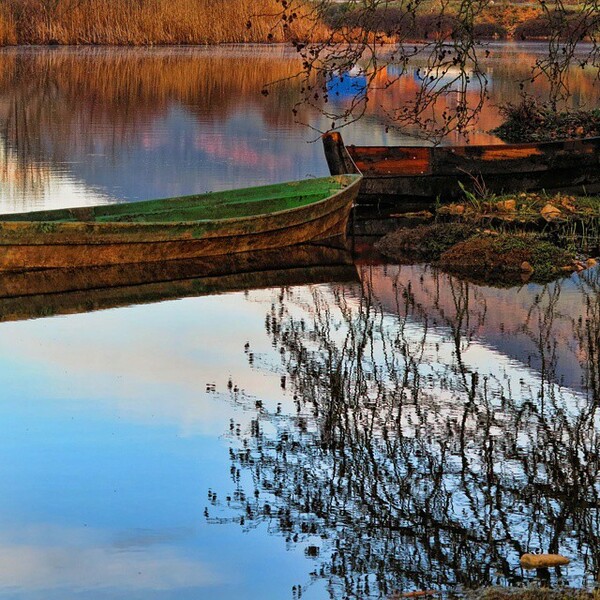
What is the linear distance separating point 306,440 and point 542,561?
2.03 m

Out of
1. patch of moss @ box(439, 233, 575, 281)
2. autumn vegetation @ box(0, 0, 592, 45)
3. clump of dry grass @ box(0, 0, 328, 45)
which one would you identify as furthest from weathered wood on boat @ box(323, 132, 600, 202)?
clump of dry grass @ box(0, 0, 328, 45)

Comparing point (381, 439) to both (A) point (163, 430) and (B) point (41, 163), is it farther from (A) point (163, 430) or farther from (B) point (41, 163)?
(B) point (41, 163)

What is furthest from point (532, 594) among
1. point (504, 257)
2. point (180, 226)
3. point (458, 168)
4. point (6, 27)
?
point (6, 27)

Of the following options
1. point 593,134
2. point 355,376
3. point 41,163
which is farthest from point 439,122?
point 355,376

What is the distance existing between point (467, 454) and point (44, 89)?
25926 millimetres

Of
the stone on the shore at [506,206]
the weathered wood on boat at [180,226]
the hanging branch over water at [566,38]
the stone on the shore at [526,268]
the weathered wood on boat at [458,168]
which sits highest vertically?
the weathered wood on boat at [458,168]

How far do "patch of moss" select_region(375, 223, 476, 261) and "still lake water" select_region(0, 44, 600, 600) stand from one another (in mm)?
498

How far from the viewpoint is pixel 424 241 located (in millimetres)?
13656

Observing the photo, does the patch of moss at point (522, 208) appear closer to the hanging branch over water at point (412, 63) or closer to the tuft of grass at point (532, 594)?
the hanging branch over water at point (412, 63)

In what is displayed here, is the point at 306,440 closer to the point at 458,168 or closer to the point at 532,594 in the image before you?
the point at 532,594

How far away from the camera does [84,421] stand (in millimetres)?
7754

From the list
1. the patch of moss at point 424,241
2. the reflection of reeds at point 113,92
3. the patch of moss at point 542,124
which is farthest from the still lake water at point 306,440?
the patch of moss at point 542,124

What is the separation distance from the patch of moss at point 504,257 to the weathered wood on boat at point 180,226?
1.73 meters

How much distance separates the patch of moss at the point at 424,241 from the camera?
1332 cm
